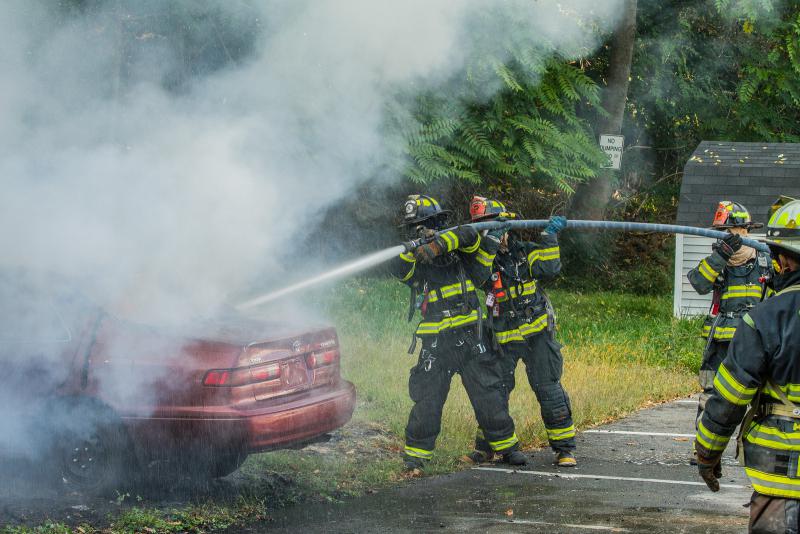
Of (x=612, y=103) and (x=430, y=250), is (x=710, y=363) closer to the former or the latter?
(x=430, y=250)

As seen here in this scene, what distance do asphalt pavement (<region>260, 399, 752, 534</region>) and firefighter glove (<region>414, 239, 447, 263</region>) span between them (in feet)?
4.95

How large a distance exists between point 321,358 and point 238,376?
0.75 m

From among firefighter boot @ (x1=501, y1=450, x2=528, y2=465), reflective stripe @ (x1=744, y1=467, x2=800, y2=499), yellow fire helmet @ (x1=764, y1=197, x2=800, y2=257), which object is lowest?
firefighter boot @ (x1=501, y1=450, x2=528, y2=465)

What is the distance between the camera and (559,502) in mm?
6445

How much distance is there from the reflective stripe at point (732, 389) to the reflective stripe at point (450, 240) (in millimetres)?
3267

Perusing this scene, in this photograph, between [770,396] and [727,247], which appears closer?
[770,396]

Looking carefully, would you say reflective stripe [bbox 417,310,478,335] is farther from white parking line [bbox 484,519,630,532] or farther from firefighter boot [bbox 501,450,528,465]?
white parking line [bbox 484,519,630,532]

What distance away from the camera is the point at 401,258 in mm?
7395

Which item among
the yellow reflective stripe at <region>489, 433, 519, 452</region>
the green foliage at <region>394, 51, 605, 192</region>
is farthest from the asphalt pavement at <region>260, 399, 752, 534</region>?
the green foliage at <region>394, 51, 605, 192</region>

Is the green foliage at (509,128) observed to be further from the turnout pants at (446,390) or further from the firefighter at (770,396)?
the firefighter at (770,396)

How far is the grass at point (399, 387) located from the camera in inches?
247

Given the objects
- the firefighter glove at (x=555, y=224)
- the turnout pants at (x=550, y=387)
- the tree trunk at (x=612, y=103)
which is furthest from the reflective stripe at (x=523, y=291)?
the tree trunk at (x=612, y=103)

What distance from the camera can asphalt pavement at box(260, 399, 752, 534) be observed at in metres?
5.83

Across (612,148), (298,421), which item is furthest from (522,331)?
(612,148)
